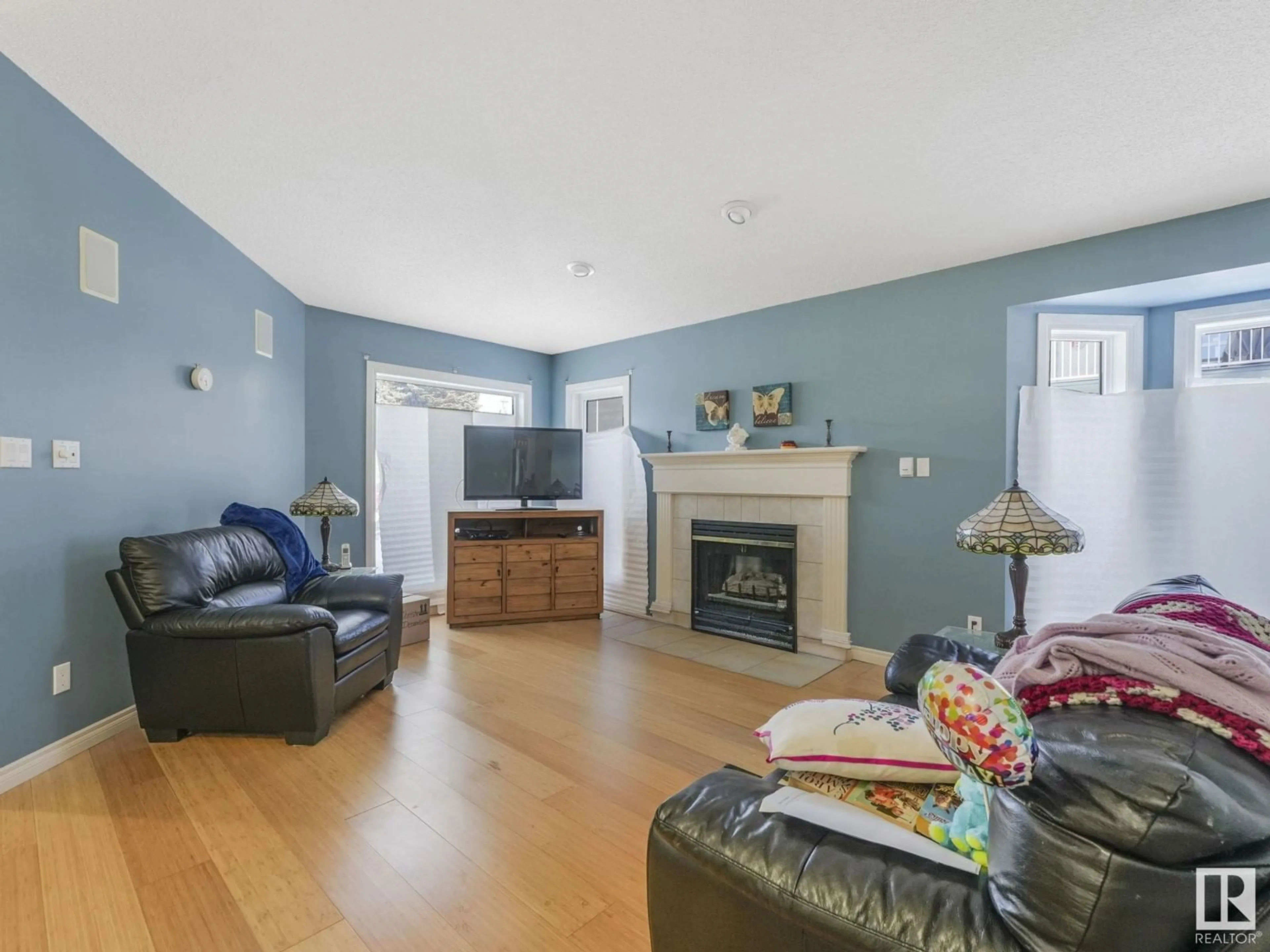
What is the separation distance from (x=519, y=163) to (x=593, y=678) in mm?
2770

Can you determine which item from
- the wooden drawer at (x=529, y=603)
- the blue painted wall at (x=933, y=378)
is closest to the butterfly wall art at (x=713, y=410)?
the blue painted wall at (x=933, y=378)

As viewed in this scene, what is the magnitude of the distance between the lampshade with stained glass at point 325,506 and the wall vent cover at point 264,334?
962mm

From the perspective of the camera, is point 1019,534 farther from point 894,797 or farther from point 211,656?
point 211,656

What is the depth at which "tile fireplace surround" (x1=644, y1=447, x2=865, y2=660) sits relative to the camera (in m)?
3.93

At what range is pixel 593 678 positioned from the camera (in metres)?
3.41

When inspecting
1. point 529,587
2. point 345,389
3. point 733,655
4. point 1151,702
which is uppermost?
point 345,389

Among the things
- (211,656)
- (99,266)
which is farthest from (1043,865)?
(99,266)

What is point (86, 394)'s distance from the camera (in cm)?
243

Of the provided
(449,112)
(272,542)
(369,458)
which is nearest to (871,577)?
(449,112)

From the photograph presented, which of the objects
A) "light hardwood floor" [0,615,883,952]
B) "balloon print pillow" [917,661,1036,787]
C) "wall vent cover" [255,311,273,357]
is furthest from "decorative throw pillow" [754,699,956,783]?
"wall vent cover" [255,311,273,357]

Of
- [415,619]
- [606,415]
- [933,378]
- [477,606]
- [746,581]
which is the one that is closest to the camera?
[933,378]

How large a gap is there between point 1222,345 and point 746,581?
10.3ft

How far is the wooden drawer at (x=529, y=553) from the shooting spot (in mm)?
4738

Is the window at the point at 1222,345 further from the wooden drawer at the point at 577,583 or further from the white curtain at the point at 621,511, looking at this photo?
the wooden drawer at the point at 577,583
